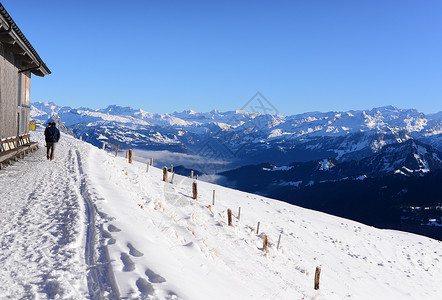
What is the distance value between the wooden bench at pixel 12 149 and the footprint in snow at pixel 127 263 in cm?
1137

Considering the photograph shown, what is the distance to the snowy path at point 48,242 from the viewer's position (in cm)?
504

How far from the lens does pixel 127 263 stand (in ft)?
19.5

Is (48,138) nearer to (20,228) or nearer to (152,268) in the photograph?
(20,228)

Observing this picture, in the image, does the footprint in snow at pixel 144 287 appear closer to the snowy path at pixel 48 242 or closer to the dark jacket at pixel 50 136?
the snowy path at pixel 48 242

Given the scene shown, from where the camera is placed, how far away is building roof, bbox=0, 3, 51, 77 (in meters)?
12.8

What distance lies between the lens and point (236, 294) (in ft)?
20.0

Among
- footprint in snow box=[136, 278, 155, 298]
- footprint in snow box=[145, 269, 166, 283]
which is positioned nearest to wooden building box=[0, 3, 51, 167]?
footprint in snow box=[145, 269, 166, 283]

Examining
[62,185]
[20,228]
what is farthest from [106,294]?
[62,185]

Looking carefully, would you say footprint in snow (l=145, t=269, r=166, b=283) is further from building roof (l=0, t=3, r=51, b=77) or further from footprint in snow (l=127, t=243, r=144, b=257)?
building roof (l=0, t=3, r=51, b=77)

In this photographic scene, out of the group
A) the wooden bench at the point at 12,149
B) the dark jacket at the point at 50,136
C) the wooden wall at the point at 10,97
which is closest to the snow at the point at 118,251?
the wooden bench at the point at 12,149

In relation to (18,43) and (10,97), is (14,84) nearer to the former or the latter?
(10,97)

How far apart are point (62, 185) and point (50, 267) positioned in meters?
7.36

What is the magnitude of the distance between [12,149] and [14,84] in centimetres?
411

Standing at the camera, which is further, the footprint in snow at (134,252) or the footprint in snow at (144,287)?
the footprint in snow at (134,252)
